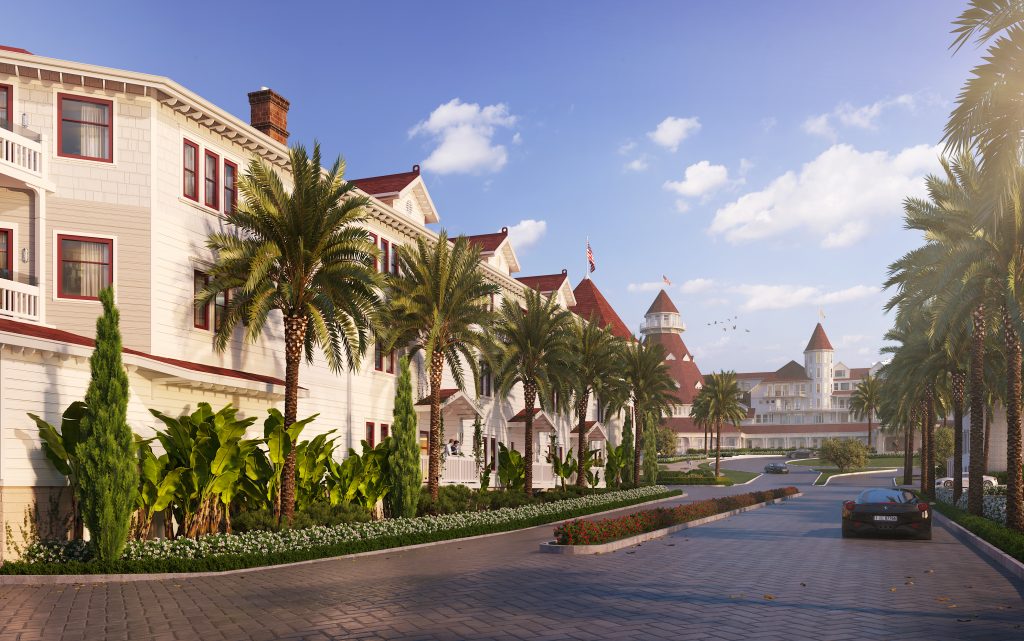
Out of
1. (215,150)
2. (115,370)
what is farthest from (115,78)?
(115,370)

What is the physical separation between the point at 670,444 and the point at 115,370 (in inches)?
3721

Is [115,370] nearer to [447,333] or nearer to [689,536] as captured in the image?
[447,333]

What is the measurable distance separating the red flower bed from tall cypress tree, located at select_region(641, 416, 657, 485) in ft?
61.4

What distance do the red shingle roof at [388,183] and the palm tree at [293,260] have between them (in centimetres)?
1208

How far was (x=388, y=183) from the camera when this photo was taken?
37625mm

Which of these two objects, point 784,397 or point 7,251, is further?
point 784,397

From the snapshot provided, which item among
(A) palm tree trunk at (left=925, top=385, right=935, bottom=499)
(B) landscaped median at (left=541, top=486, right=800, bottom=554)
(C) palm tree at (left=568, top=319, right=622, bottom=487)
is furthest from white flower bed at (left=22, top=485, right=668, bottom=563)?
(A) palm tree trunk at (left=925, top=385, right=935, bottom=499)

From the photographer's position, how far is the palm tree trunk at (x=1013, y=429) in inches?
955

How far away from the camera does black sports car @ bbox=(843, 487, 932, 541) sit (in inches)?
959

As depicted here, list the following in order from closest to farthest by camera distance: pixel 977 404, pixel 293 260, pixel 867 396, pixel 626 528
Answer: pixel 293 260, pixel 626 528, pixel 977 404, pixel 867 396

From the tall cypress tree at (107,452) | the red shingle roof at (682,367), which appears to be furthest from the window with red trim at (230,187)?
the red shingle roof at (682,367)

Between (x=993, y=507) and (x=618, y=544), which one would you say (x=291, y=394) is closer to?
(x=618, y=544)

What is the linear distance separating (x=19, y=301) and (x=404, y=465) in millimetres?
11598

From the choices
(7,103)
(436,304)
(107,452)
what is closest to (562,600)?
(107,452)
